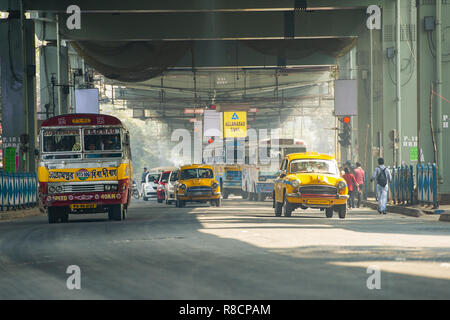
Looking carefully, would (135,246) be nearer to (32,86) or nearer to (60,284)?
(60,284)

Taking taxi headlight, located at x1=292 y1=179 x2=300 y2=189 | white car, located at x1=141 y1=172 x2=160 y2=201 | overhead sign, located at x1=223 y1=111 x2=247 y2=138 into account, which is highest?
overhead sign, located at x1=223 y1=111 x2=247 y2=138

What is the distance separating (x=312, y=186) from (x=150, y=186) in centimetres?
3031

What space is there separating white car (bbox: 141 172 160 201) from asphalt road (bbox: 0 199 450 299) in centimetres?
3383

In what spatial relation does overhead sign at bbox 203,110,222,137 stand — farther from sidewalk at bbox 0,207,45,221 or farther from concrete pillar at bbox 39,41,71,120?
sidewalk at bbox 0,207,45,221

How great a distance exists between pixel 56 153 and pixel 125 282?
46.7ft

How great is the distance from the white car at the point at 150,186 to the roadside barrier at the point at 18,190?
20.5 meters

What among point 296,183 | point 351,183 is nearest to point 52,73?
point 351,183

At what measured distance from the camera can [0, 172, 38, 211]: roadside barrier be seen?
1148 inches

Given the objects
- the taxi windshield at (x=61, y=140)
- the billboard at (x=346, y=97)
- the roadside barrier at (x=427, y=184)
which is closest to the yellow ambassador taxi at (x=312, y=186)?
the roadside barrier at (x=427, y=184)

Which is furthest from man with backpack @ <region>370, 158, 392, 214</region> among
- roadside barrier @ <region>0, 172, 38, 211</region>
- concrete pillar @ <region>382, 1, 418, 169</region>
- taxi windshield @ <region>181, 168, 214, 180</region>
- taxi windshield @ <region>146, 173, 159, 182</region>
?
taxi windshield @ <region>146, 173, 159, 182</region>

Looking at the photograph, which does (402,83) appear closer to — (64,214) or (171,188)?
(171,188)

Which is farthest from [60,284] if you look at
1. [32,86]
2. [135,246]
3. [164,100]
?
[164,100]

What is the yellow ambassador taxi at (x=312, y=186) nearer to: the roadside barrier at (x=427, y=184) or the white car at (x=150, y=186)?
the roadside barrier at (x=427, y=184)

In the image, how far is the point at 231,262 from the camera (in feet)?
40.3
